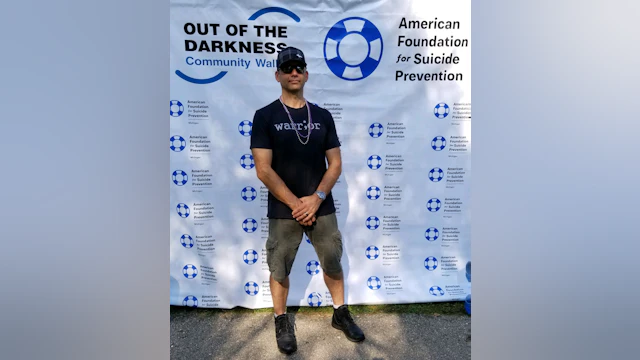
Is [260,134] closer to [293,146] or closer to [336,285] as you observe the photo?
[293,146]

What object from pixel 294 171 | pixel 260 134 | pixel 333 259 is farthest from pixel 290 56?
pixel 333 259

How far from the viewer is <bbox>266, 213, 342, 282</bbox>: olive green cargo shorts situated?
270 centimetres

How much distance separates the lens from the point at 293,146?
8.75 ft

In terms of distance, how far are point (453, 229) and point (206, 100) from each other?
7.91 feet

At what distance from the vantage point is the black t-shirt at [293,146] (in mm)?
2643

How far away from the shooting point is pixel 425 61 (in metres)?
3.33

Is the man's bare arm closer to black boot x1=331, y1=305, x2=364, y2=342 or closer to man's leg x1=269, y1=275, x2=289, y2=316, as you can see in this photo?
man's leg x1=269, y1=275, x2=289, y2=316

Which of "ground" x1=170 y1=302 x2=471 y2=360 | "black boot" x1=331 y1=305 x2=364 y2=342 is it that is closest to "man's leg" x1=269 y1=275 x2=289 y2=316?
"ground" x1=170 y1=302 x2=471 y2=360

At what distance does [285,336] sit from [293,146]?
4.38 feet

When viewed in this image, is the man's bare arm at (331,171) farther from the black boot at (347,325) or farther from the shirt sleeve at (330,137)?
the black boot at (347,325)

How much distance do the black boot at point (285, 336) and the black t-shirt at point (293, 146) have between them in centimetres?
78

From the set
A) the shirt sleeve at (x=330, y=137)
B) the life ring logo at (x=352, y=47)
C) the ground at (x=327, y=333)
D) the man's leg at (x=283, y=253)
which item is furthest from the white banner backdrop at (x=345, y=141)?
the man's leg at (x=283, y=253)

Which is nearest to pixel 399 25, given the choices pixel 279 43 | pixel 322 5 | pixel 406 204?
pixel 322 5

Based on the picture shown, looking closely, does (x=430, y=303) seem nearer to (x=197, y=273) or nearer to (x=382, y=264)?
(x=382, y=264)
